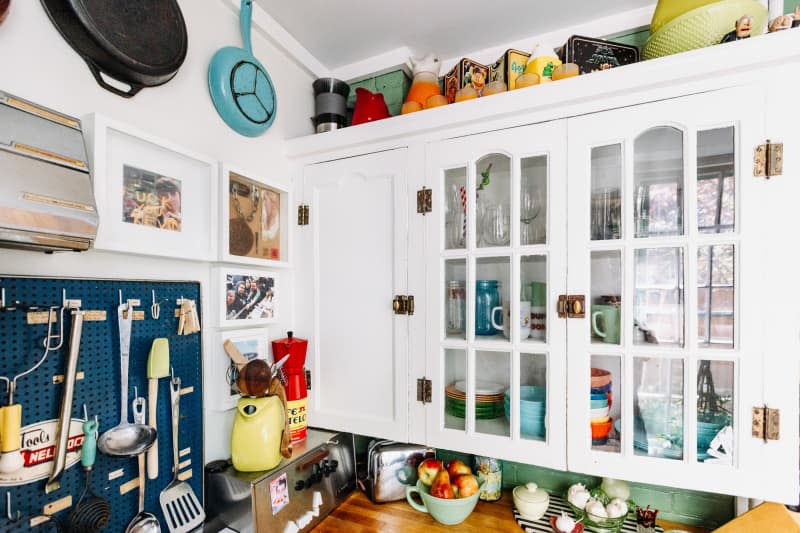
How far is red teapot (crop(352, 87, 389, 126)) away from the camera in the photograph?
5.63 ft

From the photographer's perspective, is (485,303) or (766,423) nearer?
(766,423)

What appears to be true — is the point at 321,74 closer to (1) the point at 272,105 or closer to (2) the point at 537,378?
(1) the point at 272,105

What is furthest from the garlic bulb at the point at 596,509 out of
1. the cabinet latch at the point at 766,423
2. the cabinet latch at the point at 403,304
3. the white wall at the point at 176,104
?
the white wall at the point at 176,104

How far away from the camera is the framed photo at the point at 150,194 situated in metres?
1.02

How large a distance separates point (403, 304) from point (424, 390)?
31 cm

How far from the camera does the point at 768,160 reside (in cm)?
104

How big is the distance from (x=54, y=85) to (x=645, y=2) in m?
1.94

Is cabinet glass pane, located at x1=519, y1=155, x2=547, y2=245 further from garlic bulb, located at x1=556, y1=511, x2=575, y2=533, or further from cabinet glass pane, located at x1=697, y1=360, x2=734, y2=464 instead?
garlic bulb, located at x1=556, y1=511, x2=575, y2=533

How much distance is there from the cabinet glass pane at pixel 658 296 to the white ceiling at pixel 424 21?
105 centimetres

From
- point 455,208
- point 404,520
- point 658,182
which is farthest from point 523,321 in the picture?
point 404,520

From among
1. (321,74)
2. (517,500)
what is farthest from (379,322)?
(321,74)

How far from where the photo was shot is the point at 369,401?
1524mm

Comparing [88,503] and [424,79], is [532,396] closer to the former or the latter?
[88,503]

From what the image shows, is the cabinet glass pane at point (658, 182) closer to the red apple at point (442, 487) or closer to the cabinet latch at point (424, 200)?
the cabinet latch at point (424, 200)
